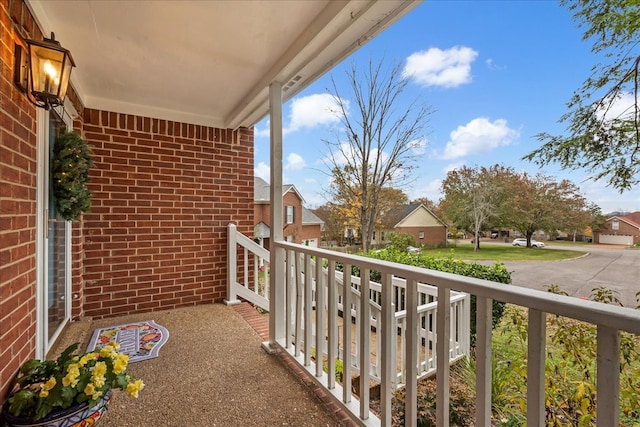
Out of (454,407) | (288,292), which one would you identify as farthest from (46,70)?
(454,407)

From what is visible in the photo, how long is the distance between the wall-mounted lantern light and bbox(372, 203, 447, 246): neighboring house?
2.03m

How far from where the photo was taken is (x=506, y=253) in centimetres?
128

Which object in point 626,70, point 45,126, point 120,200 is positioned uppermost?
point 45,126

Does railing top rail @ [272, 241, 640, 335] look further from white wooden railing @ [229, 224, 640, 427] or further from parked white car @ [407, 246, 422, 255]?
parked white car @ [407, 246, 422, 255]

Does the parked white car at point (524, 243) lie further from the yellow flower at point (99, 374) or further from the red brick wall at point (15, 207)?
the red brick wall at point (15, 207)

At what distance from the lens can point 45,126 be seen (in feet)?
6.78

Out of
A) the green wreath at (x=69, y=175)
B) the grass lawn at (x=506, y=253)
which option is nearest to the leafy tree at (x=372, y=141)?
the grass lawn at (x=506, y=253)

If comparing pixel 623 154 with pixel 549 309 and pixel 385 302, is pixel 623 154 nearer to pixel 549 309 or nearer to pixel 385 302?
pixel 549 309

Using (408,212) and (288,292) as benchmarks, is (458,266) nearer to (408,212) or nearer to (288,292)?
(408,212)

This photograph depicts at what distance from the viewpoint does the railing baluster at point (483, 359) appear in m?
1.06

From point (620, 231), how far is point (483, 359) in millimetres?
610

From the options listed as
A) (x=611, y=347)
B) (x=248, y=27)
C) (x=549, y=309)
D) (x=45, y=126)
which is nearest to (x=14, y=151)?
(x=45, y=126)

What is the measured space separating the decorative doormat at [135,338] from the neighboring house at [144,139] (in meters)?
0.33

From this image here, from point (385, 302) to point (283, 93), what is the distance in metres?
1.99
